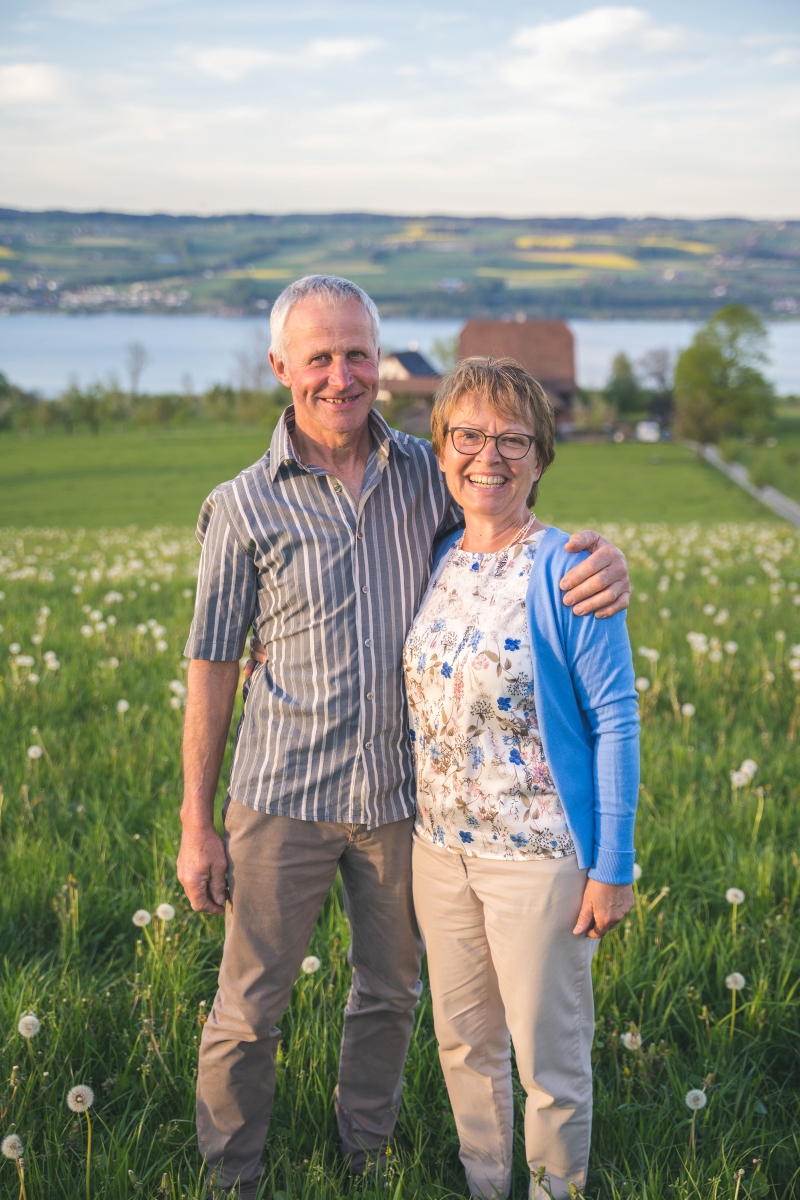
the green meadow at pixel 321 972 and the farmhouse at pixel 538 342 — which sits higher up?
the farmhouse at pixel 538 342

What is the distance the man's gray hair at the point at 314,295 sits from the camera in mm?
2480

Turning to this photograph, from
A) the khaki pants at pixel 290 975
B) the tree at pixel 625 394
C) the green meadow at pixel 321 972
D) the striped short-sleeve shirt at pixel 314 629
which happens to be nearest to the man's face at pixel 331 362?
the striped short-sleeve shirt at pixel 314 629

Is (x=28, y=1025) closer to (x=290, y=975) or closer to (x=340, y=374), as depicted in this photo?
(x=290, y=975)

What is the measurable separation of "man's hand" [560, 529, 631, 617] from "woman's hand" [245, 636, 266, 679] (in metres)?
1.01

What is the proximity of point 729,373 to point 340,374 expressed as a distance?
279ft

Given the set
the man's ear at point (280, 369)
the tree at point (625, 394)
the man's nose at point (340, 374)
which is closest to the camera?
the man's nose at point (340, 374)

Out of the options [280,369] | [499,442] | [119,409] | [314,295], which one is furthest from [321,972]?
[119,409]

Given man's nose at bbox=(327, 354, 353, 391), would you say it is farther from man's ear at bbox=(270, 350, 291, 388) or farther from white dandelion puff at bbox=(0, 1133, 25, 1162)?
white dandelion puff at bbox=(0, 1133, 25, 1162)

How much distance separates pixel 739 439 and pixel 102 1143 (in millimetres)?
77982

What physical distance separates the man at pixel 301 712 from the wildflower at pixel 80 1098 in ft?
1.33

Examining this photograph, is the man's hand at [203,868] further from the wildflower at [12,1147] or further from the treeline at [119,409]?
the treeline at [119,409]

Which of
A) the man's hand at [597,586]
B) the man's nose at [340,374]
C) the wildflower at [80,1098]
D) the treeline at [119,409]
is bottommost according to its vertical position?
the treeline at [119,409]

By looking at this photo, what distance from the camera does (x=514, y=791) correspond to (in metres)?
2.32

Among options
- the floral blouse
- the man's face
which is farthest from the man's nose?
the floral blouse
